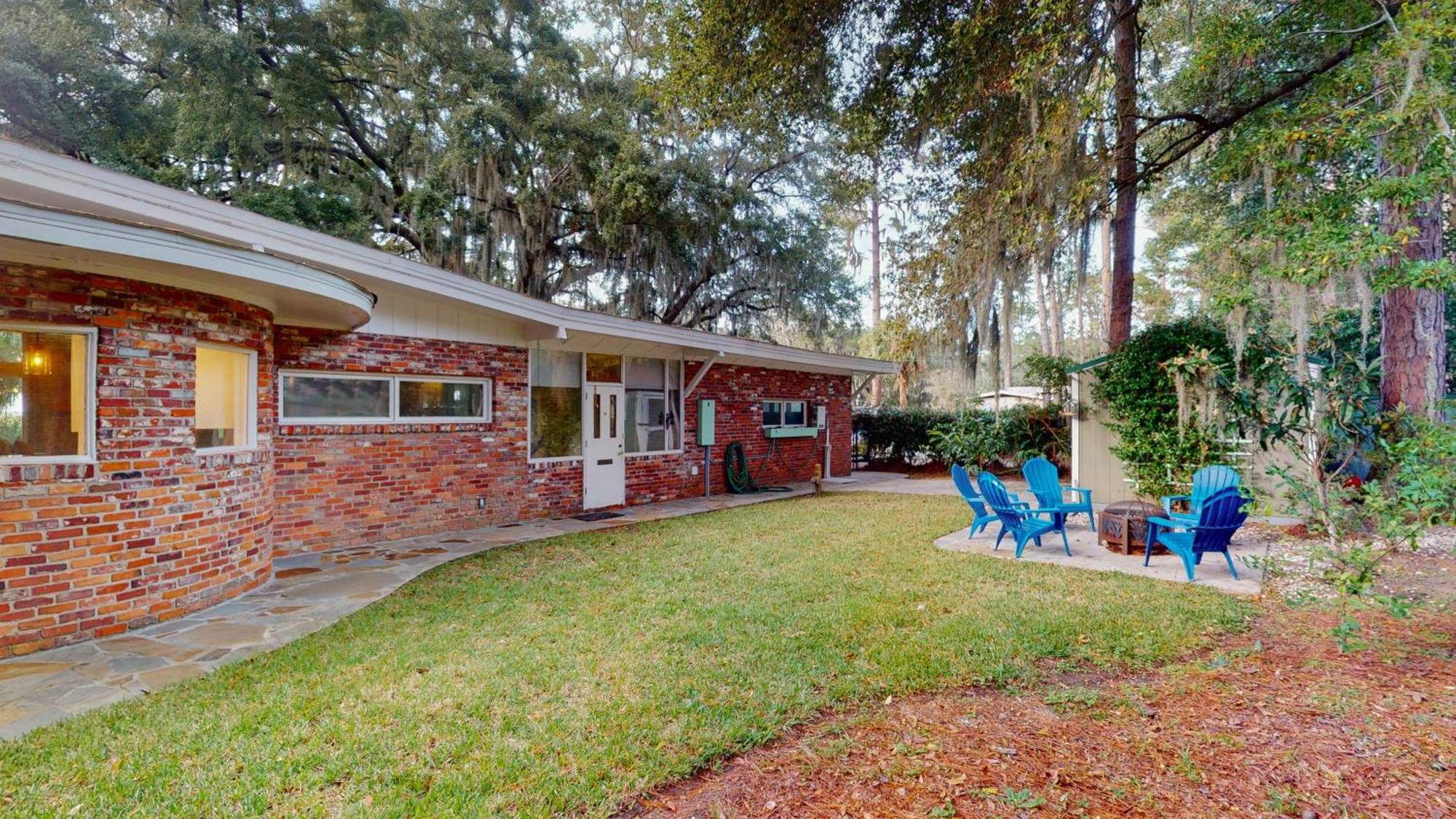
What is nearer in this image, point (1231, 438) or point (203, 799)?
point (203, 799)

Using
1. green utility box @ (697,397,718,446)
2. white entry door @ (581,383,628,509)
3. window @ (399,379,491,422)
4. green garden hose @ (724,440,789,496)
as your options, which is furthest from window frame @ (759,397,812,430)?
window @ (399,379,491,422)

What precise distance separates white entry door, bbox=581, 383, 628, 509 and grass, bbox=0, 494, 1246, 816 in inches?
108

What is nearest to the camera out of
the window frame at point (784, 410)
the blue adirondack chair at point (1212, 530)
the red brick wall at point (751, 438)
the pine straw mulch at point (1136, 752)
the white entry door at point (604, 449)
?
the pine straw mulch at point (1136, 752)

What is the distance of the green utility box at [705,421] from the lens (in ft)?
32.3

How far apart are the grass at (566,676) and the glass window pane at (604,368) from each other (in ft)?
10.8

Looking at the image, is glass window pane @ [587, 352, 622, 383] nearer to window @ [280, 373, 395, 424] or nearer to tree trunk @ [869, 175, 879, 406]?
window @ [280, 373, 395, 424]

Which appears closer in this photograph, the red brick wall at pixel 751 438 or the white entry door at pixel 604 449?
the white entry door at pixel 604 449

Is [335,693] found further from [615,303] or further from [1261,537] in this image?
[615,303]

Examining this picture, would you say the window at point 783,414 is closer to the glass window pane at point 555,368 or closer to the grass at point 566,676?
the glass window pane at point 555,368

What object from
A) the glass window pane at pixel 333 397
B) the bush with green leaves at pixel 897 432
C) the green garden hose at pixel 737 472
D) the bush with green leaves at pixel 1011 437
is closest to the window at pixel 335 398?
the glass window pane at pixel 333 397

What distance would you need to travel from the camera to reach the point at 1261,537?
636 cm

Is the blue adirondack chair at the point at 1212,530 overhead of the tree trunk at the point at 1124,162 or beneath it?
beneath

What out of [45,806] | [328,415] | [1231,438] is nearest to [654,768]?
[45,806]

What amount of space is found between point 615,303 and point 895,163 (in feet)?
27.3
